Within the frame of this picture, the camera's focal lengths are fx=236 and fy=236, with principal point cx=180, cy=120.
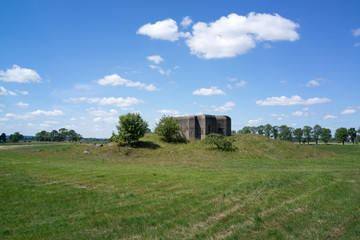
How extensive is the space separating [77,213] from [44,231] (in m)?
1.67

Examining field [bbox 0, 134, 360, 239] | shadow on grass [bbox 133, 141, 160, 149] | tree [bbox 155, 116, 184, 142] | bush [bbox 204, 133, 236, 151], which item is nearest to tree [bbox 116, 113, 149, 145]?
shadow on grass [bbox 133, 141, 160, 149]

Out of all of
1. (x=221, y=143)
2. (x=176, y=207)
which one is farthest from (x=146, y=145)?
(x=176, y=207)

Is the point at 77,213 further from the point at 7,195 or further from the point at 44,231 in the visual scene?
the point at 7,195

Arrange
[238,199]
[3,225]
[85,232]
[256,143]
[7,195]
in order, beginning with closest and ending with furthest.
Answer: [85,232]
[3,225]
[238,199]
[7,195]
[256,143]

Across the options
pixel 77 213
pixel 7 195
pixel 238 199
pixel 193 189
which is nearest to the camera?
pixel 77 213

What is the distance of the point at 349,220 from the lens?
26.5 feet

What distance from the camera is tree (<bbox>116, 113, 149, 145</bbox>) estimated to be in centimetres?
4172

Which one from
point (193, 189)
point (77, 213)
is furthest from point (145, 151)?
point (77, 213)

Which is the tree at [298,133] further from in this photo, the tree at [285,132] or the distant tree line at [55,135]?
the distant tree line at [55,135]

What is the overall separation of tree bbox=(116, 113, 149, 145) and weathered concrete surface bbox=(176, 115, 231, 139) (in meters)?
9.85

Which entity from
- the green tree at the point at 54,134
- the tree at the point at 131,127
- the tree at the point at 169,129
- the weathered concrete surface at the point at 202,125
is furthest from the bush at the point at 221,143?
the green tree at the point at 54,134

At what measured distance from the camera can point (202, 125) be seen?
4856 cm

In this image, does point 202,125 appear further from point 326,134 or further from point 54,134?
point 54,134

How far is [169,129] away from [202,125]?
7009mm
